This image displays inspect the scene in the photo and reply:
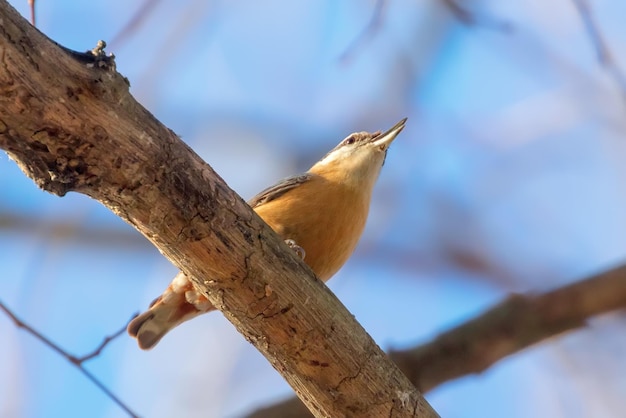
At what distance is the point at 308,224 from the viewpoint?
367cm

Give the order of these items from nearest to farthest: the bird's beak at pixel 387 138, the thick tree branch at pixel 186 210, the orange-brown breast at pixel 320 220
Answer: the thick tree branch at pixel 186 210 → the orange-brown breast at pixel 320 220 → the bird's beak at pixel 387 138

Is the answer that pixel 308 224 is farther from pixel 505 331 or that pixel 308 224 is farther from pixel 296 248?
pixel 505 331

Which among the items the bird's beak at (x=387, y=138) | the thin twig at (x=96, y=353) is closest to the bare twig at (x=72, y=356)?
the thin twig at (x=96, y=353)

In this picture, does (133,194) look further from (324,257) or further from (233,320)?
(324,257)

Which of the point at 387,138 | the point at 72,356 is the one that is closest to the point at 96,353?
the point at 72,356

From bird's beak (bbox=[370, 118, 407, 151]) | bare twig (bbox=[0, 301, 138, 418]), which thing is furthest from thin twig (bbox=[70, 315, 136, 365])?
bird's beak (bbox=[370, 118, 407, 151])

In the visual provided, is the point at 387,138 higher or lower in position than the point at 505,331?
higher

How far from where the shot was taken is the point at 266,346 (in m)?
2.41

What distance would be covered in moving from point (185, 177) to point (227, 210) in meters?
0.17

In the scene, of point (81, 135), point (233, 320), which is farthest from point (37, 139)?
point (233, 320)

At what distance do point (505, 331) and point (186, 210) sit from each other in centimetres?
191

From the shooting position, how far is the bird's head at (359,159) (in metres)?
4.16

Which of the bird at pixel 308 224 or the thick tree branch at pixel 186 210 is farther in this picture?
the bird at pixel 308 224

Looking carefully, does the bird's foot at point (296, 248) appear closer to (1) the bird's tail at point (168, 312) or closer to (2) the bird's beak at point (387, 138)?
(1) the bird's tail at point (168, 312)
